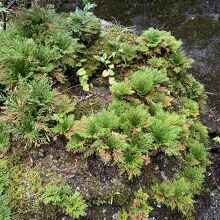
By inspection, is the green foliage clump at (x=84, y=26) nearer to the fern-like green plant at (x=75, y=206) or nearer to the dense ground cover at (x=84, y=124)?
the dense ground cover at (x=84, y=124)

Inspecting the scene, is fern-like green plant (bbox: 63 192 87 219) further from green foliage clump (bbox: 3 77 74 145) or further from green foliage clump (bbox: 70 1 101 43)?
green foliage clump (bbox: 70 1 101 43)

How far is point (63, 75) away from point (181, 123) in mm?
1606

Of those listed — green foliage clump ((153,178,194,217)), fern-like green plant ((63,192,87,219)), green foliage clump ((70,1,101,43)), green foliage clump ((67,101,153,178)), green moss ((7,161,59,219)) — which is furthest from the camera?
green foliage clump ((70,1,101,43))

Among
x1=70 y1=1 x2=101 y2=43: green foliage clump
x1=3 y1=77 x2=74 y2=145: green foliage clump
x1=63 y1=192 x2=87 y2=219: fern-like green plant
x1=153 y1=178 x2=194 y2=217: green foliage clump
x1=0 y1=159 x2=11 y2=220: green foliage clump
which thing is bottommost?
x1=0 y1=159 x2=11 y2=220: green foliage clump

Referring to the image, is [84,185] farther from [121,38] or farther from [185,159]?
[121,38]

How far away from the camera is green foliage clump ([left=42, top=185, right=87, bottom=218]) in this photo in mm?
3629

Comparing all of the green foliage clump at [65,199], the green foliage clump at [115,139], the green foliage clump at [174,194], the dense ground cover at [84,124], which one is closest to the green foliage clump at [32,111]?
the dense ground cover at [84,124]

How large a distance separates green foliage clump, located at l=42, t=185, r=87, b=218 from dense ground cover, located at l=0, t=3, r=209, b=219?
10 millimetres

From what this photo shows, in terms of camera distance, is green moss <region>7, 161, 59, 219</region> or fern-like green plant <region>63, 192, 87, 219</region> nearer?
fern-like green plant <region>63, 192, 87, 219</region>

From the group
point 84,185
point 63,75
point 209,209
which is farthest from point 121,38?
point 209,209

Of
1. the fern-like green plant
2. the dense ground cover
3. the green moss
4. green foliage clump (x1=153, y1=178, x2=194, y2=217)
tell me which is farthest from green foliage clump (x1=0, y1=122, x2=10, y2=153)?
green foliage clump (x1=153, y1=178, x2=194, y2=217)

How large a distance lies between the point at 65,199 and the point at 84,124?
2.80 feet

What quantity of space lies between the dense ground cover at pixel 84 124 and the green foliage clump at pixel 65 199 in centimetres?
1

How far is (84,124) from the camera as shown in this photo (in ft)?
13.1
